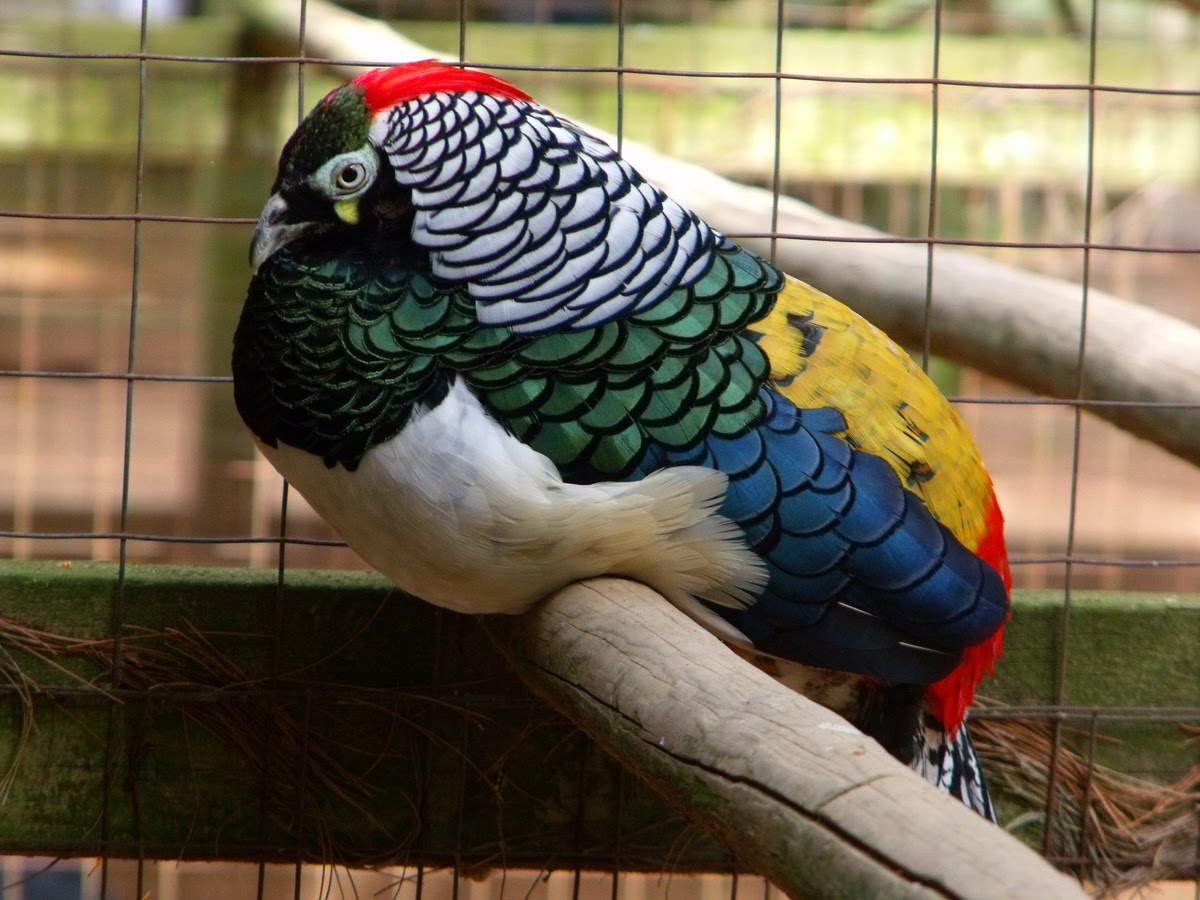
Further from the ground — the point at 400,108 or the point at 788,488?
the point at 400,108

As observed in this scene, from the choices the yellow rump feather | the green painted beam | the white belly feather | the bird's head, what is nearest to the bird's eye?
the bird's head

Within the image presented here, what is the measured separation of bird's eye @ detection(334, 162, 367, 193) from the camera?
5.06 ft

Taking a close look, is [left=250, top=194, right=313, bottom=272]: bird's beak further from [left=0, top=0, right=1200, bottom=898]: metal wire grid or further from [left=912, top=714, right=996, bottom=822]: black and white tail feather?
[left=912, top=714, right=996, bottom=822]: black and white tail feather

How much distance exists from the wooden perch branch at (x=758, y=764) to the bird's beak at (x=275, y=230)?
526 mm

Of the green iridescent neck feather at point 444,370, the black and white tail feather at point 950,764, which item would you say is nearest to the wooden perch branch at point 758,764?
the green iridescent neck feather at point 444,370

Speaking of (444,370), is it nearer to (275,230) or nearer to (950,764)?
(275,230)

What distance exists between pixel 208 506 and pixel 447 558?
2540 mm

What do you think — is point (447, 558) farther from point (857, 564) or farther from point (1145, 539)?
point (1145, 539)

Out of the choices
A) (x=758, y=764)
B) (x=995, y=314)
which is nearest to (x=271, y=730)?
(x=758, y=764)

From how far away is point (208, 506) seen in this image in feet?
12.7

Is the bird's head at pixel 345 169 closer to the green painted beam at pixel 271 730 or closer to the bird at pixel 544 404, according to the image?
the bird at pixel 544 404

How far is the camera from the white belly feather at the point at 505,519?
149cm

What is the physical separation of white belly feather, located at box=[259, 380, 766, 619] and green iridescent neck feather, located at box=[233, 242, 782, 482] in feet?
0.08

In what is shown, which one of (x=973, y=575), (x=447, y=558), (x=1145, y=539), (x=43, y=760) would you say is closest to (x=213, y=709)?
(x=43, y=760)
